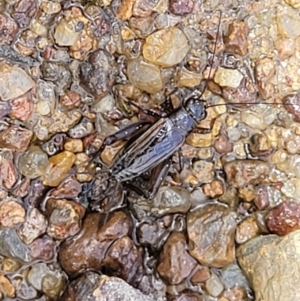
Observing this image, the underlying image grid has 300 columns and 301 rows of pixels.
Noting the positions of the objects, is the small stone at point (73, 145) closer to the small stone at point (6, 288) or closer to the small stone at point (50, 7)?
the small stone at point (50, 7)

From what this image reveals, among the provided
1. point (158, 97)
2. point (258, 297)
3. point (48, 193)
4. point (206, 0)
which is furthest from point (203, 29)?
point (258, 297)

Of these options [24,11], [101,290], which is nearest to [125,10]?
[24,11]

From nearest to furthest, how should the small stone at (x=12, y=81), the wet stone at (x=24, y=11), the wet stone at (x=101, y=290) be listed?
1. the wet stone at (x=101, y=290)
2. the small stone at (x=12, y=81)
3. the wet stone at (x=24, y=11)

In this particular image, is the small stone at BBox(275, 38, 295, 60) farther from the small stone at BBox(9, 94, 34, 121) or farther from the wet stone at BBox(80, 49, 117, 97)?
the small stone at BBox(9, 94, 34, 121)

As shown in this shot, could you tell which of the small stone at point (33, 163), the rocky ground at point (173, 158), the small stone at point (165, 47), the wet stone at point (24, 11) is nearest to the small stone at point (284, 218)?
the rocky ground at point (173, 158)

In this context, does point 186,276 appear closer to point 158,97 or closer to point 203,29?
point 158,97

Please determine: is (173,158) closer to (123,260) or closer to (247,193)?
(247,193)

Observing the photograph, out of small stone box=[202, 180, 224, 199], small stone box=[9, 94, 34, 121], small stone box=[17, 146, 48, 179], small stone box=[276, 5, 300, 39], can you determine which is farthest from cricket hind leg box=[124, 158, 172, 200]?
small stone box=[276, 5, 300, 39]
